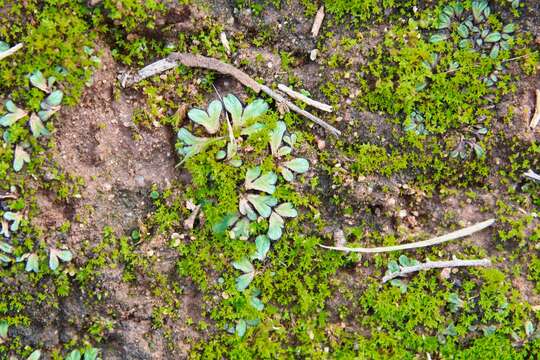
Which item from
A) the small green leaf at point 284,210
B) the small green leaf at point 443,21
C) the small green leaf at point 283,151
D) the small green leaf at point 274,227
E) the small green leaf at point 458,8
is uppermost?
the small green leaf at point 458,8

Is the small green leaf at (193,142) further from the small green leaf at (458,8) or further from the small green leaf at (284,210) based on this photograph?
the small green leaf at (458,8)

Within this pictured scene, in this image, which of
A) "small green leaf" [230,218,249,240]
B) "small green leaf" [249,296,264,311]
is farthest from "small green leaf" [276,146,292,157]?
"small green leaf" [249,296,264,311]

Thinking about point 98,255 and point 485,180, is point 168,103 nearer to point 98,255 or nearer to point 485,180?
point 98,255

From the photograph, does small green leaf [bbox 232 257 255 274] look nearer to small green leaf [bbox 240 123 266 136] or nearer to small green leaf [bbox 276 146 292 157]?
small green leaf [bbox 276 146 292 157]

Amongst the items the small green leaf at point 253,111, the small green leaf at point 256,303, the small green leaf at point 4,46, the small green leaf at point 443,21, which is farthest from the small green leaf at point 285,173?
the small green leaf at point 4,46

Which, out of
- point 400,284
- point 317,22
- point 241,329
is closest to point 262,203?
point 241,329
